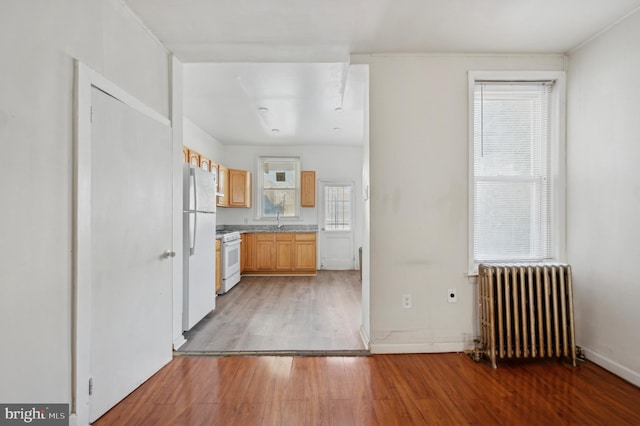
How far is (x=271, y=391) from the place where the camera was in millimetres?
2113

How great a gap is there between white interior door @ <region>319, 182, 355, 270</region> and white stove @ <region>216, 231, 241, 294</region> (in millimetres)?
2167

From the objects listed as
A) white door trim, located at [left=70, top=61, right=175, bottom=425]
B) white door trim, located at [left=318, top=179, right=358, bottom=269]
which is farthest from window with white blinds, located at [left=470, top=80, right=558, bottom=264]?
white door trim, located at [left=318, top=179, right=358, bottom=269]

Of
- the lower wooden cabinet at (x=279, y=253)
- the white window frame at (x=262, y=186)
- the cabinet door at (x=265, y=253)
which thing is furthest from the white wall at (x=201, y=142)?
the cabinet door at (x=265, y=253)

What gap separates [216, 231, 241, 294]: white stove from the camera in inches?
184

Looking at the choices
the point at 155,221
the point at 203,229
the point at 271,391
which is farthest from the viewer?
the point at 203,229

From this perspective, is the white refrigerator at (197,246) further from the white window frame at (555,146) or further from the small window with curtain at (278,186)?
the small window with curtain at (278,186)

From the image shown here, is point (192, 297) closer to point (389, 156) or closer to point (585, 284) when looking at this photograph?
point (389, 156)

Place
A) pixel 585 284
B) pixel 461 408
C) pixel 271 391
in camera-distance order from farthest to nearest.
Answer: pixel 585 284 < pixel 271 391 < pixel 461 408

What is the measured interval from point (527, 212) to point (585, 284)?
2.38 feet

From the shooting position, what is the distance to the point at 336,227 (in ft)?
22.8

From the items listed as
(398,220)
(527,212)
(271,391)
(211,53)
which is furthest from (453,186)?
(211,53)

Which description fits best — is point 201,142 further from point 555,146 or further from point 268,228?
point 555,146

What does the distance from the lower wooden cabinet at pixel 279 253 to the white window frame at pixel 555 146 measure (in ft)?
12.9

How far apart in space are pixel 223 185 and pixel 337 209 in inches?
99.2
